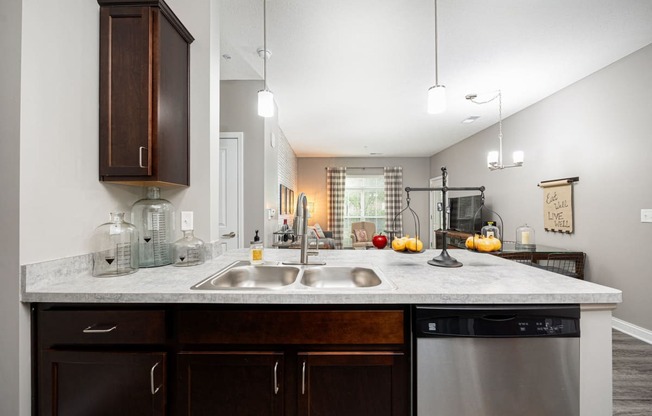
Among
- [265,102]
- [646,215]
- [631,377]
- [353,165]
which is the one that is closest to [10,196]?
[265,102]

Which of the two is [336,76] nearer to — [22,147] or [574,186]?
[22,147]

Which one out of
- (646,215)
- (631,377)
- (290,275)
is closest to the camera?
(290,275)

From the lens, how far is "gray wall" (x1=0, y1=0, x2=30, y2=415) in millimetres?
985

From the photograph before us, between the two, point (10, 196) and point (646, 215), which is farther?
point (646, 215)

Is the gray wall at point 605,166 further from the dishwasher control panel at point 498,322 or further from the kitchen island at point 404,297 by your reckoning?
the dishwasher control panel at point 498,322

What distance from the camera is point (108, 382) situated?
0.99 m

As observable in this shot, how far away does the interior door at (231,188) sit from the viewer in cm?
304

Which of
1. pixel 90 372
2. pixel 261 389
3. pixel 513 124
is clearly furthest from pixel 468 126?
pixel 90 372

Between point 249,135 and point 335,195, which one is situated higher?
point 249,135

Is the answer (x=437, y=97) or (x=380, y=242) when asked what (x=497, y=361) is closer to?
(x=380, y=242)

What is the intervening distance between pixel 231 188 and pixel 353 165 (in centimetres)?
499

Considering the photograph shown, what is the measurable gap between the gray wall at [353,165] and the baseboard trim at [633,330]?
189 inches

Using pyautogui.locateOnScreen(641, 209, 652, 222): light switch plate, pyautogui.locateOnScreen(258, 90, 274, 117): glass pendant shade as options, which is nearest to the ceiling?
pyautogui.locateOnScreen(258, 90, 274, 117): glass pendant shade

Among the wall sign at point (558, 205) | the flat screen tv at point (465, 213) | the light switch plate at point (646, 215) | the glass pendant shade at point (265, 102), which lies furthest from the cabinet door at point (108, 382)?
the flat screen tv at point (465, 213)
